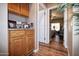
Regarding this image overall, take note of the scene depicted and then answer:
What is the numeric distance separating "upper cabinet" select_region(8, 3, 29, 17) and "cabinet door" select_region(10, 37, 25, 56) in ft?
1.67

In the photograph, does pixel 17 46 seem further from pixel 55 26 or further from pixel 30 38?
pixel 55 26

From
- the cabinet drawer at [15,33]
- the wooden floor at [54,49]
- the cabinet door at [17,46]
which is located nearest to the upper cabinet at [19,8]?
the cabinet drawer at [15,33]

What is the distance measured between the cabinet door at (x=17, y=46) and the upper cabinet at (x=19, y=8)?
509 mm

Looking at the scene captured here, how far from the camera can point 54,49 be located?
2283mm

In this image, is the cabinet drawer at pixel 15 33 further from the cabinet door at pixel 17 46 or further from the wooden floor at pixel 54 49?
the wooden floor at pixel 54 49

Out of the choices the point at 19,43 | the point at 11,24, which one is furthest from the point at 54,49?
the point at 11,24

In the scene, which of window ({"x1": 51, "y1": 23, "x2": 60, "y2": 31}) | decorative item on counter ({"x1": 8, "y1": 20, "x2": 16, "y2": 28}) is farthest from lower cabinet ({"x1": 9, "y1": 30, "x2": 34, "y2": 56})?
window ({"x1": 51, "y1": 23, "x2": 60, "y2": 31})

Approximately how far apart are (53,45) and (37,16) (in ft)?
2.04

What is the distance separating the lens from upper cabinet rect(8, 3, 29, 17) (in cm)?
223

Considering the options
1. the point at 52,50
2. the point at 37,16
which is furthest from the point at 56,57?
the point at 37,16

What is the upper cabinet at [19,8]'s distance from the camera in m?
2.23

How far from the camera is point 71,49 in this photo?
7.11ft

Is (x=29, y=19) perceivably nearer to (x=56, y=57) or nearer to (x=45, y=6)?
(x=45, y=6)

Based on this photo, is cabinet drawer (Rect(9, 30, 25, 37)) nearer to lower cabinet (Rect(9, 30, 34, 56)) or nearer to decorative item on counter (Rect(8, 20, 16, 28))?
lower cabinet (Rect(9, 30, 34, 56))
